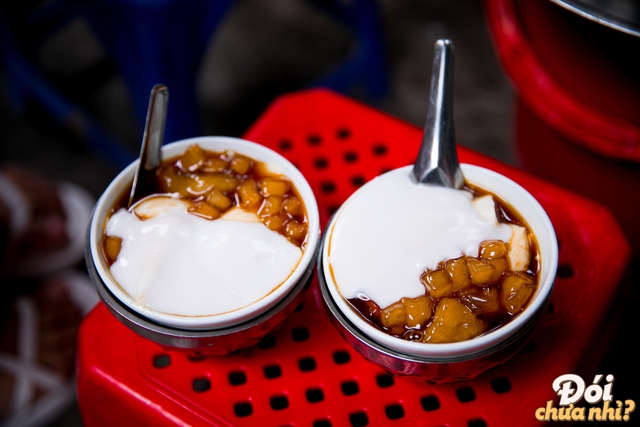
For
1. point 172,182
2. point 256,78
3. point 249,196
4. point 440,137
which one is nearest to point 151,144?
point 172,182

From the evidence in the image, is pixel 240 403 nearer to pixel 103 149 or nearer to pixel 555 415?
pixel 555 415

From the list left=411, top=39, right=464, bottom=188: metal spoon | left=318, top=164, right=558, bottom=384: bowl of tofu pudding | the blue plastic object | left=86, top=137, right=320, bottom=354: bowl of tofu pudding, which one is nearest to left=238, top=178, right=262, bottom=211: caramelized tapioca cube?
left=86, top=137, right=320, bottom=354: bowl of tofu pudding

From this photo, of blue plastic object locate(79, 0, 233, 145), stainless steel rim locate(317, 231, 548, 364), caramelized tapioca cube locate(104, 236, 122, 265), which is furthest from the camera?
blue plastic object locate(79, 0, 233, 145)

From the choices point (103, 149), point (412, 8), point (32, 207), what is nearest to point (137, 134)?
point (103, 149)

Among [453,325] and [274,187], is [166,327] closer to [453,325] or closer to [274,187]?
[274,187]

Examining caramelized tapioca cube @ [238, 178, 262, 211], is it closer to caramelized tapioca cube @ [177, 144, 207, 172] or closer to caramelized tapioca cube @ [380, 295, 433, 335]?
caramelized tapioca cube @ [177, 144, 207, 172]
